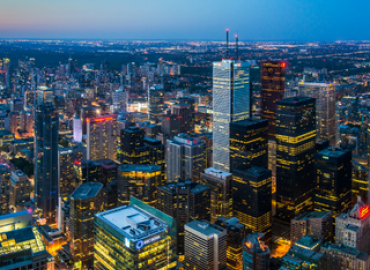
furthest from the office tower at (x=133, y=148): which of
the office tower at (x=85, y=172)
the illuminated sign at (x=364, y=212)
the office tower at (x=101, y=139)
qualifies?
the illuminated sign at (x=364, y=212)

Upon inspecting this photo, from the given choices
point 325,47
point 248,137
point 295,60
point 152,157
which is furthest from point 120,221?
point 325,47

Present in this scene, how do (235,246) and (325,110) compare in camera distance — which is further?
(325,110)

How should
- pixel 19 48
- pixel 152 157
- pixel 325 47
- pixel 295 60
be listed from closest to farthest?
pixel 152 157
pixel 295 60
pixel 325 47
pixel 19 48

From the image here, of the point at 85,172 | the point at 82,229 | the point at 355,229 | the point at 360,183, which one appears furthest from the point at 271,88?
the point at 82,229

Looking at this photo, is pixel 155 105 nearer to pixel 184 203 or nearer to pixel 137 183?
pixel 137 183

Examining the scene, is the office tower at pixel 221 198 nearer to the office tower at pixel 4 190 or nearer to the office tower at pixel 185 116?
the office tower at pixel 4 190

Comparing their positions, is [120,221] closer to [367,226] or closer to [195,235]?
[195,235]
